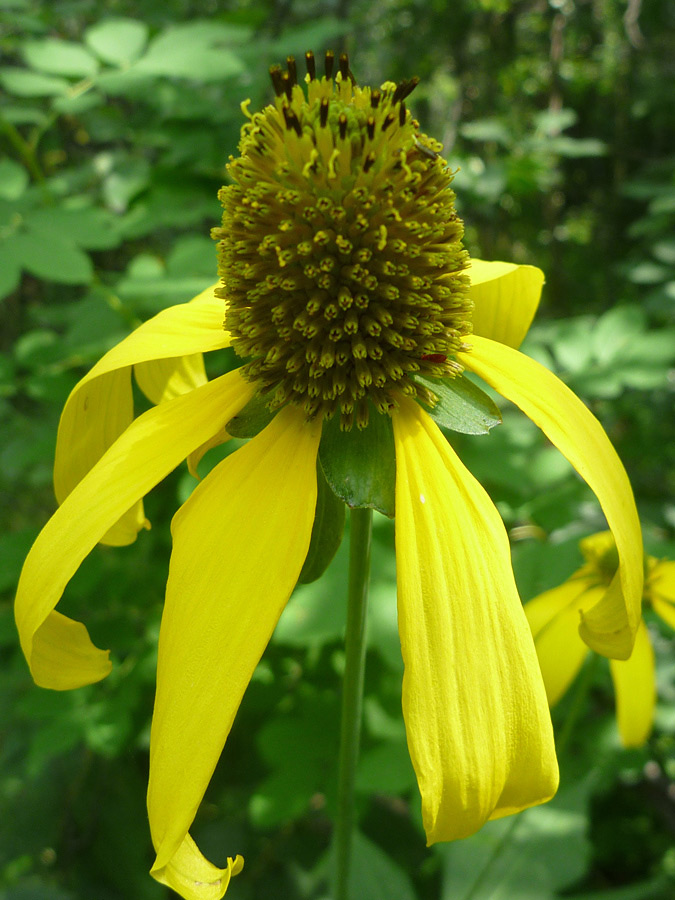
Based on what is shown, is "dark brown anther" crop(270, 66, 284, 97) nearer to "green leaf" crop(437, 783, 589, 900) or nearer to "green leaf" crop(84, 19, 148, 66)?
"green leaf" crop(84, 19, 148, 66)

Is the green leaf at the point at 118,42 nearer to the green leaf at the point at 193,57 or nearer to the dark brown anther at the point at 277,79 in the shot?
the green leaf at the point at 193,57

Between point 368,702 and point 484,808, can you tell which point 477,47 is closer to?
point 368,702

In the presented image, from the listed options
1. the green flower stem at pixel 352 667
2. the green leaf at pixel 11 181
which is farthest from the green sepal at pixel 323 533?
the green leaf at pixel 11 181

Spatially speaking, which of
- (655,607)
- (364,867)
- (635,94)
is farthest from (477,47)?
(364,867)

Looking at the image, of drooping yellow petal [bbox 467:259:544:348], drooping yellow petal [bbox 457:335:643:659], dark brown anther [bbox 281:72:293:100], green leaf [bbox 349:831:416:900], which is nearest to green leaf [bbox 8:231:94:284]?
dark brown anther [bbox 281:72:293:100]

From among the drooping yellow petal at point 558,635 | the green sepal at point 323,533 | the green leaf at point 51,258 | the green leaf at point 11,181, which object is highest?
the green leaf at point 11,181

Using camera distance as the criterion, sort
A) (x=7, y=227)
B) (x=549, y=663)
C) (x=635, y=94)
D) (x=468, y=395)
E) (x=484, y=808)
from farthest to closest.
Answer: (x=635, y=94) → (x=7, y=227) → (x=549, y=663) → (x=468, y=395) → (x=484, y=808)

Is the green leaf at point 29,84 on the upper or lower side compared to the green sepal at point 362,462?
upper
